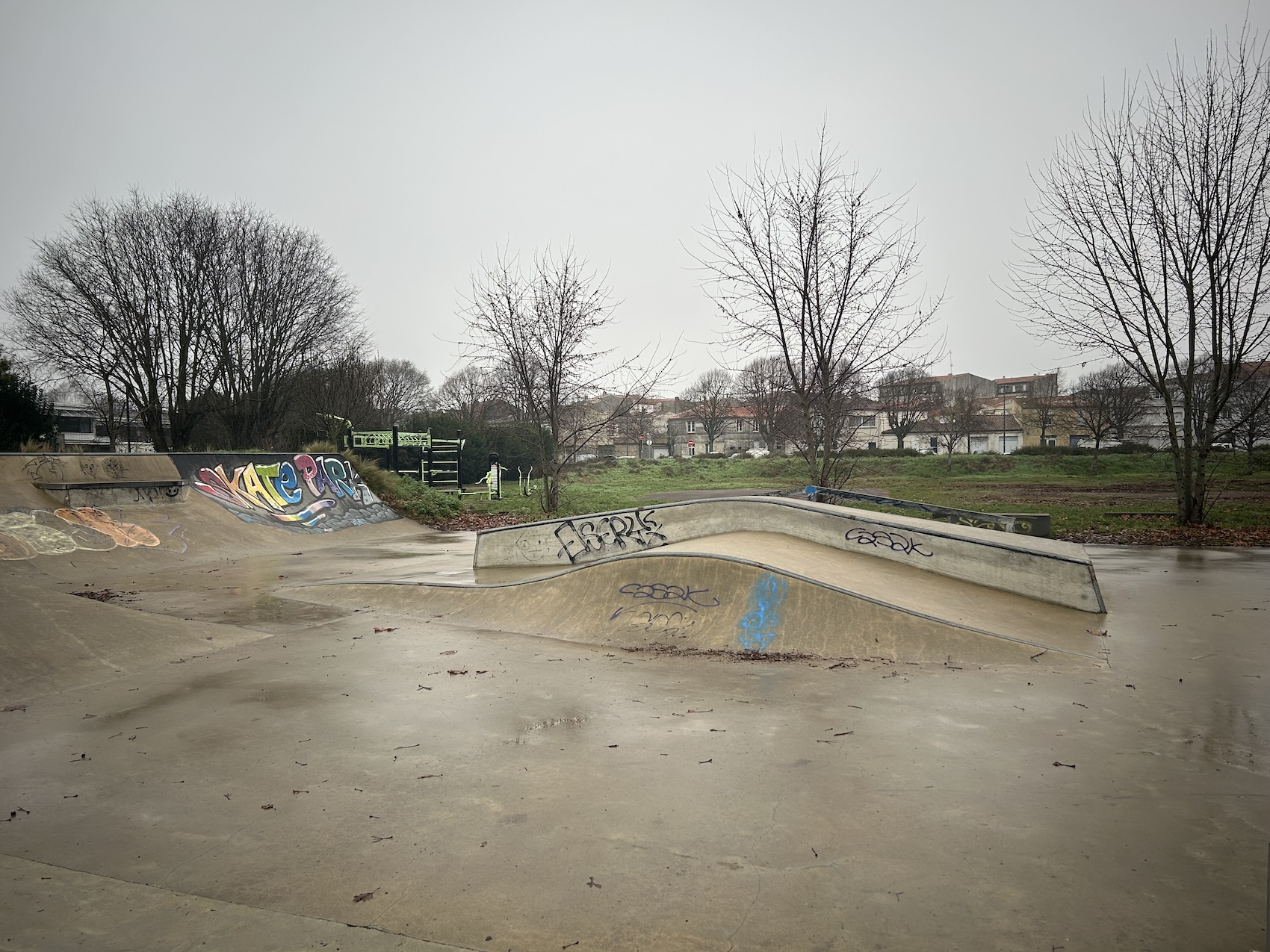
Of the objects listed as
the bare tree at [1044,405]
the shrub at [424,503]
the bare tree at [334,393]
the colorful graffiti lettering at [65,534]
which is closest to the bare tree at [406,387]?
the bare tree at [334,393]

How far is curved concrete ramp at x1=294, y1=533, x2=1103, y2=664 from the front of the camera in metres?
6.75

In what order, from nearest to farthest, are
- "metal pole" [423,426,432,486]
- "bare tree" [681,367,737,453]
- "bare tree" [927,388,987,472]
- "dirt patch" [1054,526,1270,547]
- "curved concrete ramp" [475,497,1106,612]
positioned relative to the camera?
"curved concrete ramp" [475,497,1106,612]
"dirt patch" [1054,526,1270,547]
"metal pole" [423,426,432,486]
"bare tree" [927,388,987,472]
"bare tree" [681,367,737,453]

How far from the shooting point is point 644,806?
373 cm

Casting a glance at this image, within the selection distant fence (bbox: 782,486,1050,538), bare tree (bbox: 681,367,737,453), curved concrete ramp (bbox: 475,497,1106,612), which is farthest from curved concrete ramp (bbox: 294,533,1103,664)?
bare tree (bbox: 681,367,737,453)

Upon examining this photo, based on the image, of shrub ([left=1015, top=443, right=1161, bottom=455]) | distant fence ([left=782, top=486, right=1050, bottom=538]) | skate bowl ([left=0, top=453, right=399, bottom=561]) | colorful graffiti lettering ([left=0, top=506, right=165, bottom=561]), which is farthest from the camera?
shrub ([left=1015, top=443, right=1161, bottom=455])

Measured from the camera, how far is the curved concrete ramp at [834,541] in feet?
27.1

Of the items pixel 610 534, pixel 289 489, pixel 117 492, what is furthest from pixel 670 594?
pixel 289 489

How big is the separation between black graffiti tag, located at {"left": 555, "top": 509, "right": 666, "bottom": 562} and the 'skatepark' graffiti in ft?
Result: 29.5

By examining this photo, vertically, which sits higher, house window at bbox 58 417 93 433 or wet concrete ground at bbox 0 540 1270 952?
house window at bbox 58 417 93 433

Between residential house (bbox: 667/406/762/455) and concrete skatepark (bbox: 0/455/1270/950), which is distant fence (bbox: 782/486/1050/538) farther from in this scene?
residential house (bbox: 667/406/762/455)

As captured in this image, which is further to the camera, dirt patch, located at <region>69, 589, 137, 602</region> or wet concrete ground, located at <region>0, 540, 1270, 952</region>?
dirt patch, located at <region>69, 589, 137, 602</region>

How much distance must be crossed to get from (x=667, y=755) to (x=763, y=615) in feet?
10.4

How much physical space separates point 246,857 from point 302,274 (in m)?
29.1

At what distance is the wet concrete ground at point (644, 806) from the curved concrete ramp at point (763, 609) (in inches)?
19.9
